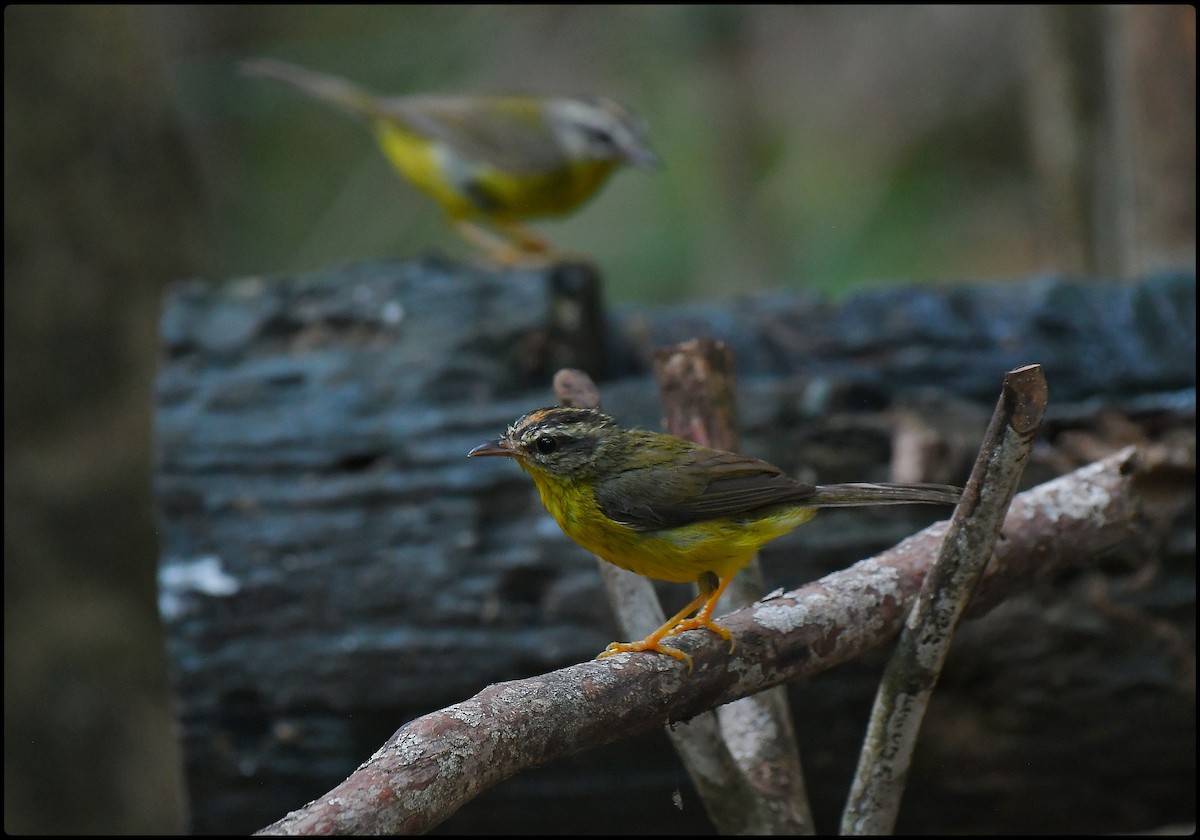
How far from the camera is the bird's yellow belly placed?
286 cm

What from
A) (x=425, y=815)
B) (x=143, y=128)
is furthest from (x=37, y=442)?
(x=425, y=815)

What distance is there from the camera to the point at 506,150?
588cm

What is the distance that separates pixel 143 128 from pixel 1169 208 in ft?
17.9

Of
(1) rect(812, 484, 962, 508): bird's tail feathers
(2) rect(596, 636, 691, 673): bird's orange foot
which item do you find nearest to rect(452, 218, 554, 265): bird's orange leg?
(1) rect(812, 484, 962, 508): bird's tail feathers

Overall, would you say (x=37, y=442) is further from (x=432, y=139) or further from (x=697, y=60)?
(x=697, y=60)

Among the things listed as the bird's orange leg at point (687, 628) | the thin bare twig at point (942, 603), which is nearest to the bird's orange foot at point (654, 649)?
the bird's orange leg at point (687, 628)

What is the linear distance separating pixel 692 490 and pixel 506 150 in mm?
3396

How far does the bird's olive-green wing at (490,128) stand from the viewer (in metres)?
5.87

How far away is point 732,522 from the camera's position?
2.92 meters

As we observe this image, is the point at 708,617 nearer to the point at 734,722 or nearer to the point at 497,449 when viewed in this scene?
the point at 734,722

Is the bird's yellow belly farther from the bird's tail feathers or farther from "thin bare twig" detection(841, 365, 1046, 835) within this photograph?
"thin bare twig" detection(841, 365, 1046, 835)

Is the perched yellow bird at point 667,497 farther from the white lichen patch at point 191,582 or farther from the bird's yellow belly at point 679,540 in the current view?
the white lichen patch at point 191,582

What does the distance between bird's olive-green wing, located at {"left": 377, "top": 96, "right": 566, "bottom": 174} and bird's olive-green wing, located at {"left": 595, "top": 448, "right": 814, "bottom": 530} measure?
3.20 meters

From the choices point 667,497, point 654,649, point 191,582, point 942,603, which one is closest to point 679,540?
point 667,497
